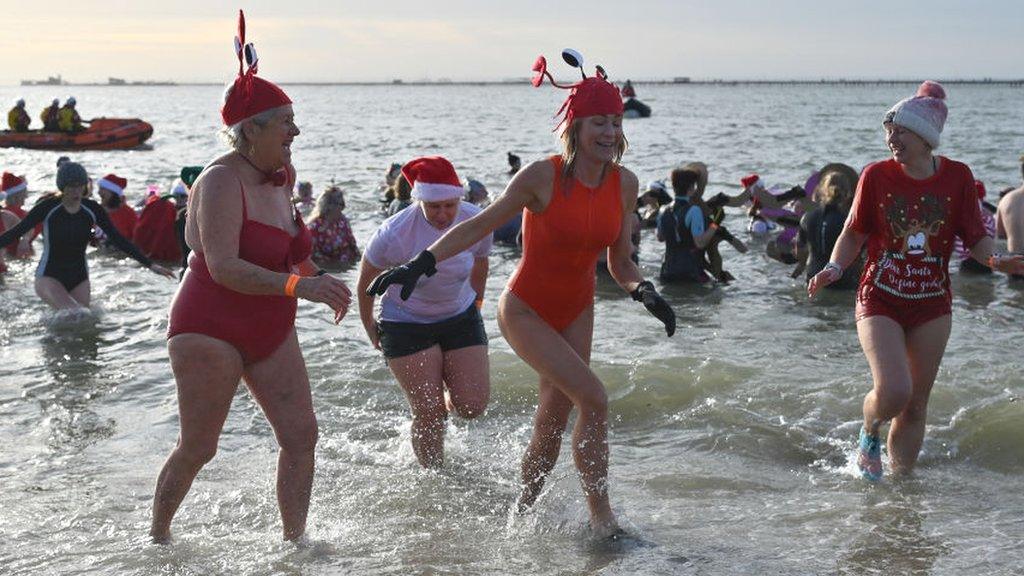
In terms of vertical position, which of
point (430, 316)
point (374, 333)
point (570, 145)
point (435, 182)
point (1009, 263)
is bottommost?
point (374, 333)

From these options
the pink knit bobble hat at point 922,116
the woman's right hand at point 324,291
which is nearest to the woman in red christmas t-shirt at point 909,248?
the pink knit bobble hat at point 922,116

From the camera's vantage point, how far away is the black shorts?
603cm

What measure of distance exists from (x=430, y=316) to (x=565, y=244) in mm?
1421

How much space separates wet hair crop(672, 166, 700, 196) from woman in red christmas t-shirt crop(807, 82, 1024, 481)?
242 inches

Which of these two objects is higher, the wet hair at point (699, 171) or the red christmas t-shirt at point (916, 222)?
the red christmas t-shirt at point (916, 222)

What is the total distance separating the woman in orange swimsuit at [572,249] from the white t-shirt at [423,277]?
3.48 feet

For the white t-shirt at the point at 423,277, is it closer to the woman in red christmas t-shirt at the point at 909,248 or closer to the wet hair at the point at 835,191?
the woman in red christmas t-shirt at the point at 909,248

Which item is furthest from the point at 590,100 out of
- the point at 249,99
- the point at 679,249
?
the point at 679,249

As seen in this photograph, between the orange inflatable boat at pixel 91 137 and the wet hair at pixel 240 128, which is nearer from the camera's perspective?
the wet hair at pixel 240 128

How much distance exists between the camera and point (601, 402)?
487 centimetres

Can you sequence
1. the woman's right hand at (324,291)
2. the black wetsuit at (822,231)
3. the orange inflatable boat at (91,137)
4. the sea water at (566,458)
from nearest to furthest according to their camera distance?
the woman's right hand at (324,291), the sea water at (566,458), the black wetsuit at (822,231), the orange inflatable boat at (91,137)

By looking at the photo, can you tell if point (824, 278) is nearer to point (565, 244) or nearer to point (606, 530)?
point (565, 244)

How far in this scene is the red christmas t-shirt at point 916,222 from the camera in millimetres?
5457

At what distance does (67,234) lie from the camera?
10.1m
